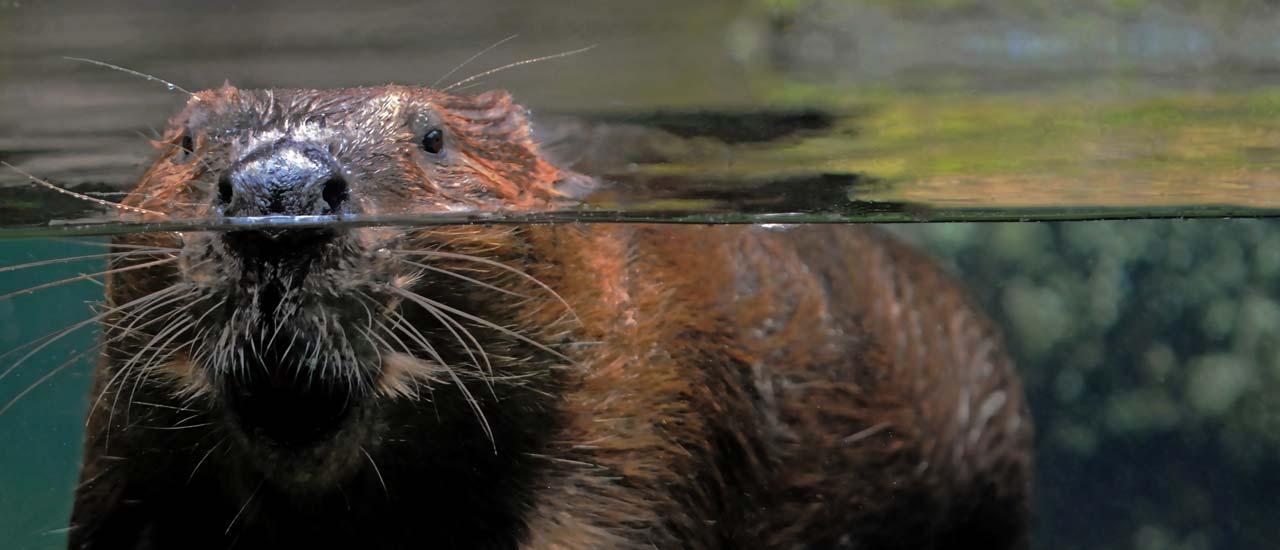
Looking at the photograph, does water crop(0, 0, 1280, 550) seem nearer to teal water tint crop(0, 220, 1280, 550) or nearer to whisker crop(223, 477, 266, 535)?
whisker crop(223, 477, 266, 535)

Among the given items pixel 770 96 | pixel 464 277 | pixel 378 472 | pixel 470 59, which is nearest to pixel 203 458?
pixel 378 472

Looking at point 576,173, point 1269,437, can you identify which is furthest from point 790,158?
point 1269,437

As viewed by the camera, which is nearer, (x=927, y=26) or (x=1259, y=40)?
(x=927, y=26)

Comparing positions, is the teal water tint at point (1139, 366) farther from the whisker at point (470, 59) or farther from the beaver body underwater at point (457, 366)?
the whisker at point (470, 59)

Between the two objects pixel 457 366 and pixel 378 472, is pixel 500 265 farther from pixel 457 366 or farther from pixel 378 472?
pixel 378 472

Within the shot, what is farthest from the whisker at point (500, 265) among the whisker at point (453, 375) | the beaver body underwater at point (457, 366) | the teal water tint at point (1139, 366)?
the teal water tint at point (1139, 366)

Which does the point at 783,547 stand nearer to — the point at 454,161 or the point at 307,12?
the point at 454,161
